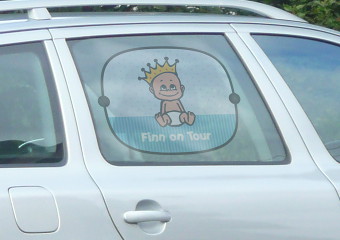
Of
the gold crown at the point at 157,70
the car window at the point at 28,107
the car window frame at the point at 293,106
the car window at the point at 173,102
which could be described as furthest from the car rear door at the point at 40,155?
the car window frame at the point at 293,106

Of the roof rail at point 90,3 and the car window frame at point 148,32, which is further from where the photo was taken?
the roof rail at point 90,3

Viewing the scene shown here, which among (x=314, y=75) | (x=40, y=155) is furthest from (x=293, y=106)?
(x=40, y=155)

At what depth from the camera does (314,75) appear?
11.9 feet

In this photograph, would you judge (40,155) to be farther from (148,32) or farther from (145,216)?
(148,32)

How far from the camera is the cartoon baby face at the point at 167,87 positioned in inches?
131

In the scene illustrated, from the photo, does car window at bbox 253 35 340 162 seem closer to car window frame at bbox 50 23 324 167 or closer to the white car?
the white car

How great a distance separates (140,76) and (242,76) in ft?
1.40

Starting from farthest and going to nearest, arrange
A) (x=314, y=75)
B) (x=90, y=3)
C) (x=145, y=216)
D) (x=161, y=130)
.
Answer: (x=314, y=75) < (x=90, y=3) < (x=161, y=130) < (x=145, y=216)

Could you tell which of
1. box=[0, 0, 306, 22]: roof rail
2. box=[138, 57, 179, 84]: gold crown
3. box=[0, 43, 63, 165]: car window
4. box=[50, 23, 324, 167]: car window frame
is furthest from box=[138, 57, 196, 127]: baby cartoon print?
box=[0, 43, 63, 165]: car window

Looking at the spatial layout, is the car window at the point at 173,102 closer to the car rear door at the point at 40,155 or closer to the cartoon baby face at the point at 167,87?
the cartoon baby face at the point at 167,87

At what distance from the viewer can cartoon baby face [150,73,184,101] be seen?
3.32m

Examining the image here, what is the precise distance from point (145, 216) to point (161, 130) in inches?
15.1

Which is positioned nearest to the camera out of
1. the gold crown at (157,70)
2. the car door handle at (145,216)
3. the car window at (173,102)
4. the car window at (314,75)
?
the car door handle at (145,216)

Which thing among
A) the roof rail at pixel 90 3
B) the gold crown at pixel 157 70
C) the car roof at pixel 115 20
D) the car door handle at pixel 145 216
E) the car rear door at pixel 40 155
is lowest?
the car door handle at pixel 145 216
